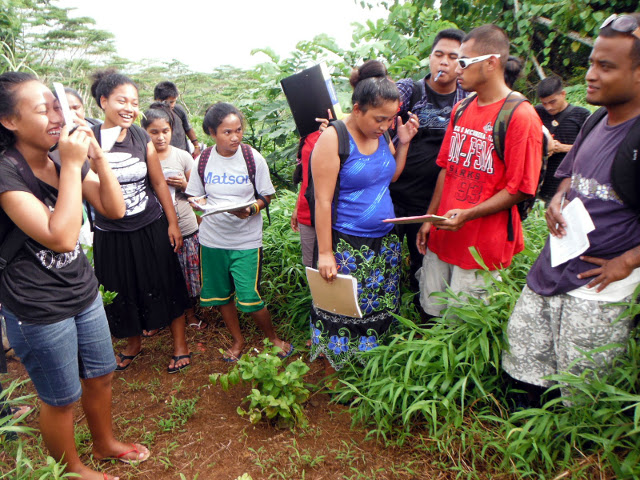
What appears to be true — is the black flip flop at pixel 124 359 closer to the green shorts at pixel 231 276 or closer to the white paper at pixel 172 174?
the green shorts at pixel 231 276

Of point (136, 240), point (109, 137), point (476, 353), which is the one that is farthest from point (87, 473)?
point (476, 353)

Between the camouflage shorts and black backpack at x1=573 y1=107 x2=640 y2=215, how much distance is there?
1.36 ft

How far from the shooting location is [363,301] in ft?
8.71

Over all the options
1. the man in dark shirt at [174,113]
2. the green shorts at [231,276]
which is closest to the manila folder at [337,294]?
the green shorts at [231,276]

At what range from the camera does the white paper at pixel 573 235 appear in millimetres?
1882

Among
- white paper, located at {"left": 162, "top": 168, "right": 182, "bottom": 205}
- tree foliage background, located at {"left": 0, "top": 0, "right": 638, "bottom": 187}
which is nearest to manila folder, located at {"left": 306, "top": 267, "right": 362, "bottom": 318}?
white paper, located at {"left": 162, "top": 168, "right": 182, "bottom": 205}

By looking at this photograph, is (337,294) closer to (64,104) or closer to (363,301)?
(363,301)

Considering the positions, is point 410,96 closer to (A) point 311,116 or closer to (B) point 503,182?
(A) point 311,116

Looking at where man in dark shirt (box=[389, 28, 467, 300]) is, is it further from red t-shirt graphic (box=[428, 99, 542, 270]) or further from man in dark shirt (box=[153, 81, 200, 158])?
man in dark shirt (box=[153, 81, 200, 158])

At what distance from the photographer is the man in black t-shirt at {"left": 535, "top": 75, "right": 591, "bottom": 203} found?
4113 millimetres

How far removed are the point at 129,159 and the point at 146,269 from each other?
2.42 ft

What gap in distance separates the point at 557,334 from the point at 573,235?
444mm

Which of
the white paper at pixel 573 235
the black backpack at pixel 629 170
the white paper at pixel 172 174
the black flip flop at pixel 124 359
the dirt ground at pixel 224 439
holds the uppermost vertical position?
the black backpack at pixel 629 170

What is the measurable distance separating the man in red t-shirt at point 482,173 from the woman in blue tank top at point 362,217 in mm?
294
